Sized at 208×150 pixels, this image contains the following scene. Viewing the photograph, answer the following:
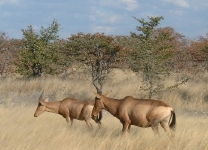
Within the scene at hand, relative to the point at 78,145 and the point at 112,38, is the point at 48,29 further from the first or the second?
the point at 78,145

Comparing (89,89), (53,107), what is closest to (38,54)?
(89,89)

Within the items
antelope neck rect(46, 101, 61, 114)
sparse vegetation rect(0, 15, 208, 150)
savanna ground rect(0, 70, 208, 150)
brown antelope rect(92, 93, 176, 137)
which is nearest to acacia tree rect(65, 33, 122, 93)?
sparse vegetation rect(0, 15, 208, 150)

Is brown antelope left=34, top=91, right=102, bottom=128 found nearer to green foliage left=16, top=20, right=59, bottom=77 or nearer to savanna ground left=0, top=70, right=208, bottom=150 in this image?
savanna ground left=0, top=70, right=208, bottom=150

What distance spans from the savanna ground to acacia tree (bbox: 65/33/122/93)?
1.23 m

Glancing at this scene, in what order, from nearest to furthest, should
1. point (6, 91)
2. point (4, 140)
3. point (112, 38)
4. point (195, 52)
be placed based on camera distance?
1. point (4, 140)
2. point (112, 38)
3. point (6, 91)
4. point (195, 52)

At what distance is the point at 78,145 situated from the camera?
26.5 feet

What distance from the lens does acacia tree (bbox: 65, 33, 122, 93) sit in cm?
1830

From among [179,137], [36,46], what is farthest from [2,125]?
[36,46]

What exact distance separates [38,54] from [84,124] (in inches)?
417

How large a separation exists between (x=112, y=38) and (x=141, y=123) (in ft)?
32.5


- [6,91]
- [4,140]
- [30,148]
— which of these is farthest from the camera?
[6,91]

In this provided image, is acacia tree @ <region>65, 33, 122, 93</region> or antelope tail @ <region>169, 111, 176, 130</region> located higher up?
acacia tree @ <region>65, 33, 122, 93</region>

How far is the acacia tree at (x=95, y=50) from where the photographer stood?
18297mm

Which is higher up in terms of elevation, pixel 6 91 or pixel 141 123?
pixel 141 123
